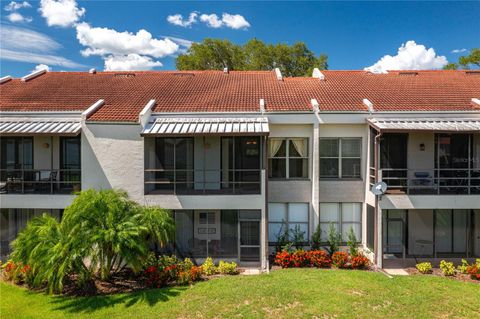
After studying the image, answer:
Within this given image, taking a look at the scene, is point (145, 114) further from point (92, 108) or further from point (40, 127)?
point (40, 127)

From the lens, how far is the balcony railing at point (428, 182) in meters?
19.3

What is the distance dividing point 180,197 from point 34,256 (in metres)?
7.41

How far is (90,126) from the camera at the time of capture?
19.3 meters

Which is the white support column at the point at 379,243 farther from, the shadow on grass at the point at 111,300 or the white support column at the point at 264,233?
the shadow on grass at the point at 111,300

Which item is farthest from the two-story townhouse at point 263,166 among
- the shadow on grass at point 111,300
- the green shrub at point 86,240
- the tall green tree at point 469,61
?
the tall green tree at point 469,61

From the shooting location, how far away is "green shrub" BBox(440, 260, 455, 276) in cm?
1742

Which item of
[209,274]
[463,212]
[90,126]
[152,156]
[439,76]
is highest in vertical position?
[439,76]

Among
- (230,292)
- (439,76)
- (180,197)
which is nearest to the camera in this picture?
(230,292)

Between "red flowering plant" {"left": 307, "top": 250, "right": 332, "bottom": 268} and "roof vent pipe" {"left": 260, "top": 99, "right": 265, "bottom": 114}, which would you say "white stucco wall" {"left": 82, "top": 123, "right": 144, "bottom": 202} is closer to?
"roof vent pipe" {"left": 260, "top": 99, "right": 265, "bottom": 114}

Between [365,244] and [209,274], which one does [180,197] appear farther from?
[365,244]

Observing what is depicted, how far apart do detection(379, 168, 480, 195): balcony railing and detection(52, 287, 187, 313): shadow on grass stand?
43.8ft

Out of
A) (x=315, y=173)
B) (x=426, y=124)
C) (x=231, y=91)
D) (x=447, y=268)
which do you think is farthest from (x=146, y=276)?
(x=426, y=124)

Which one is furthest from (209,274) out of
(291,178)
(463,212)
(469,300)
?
(463,212)

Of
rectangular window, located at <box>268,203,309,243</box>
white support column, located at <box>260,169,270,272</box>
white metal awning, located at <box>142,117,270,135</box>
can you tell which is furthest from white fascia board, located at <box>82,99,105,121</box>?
rectangular window, located at <box>268,203,309,243</box>
